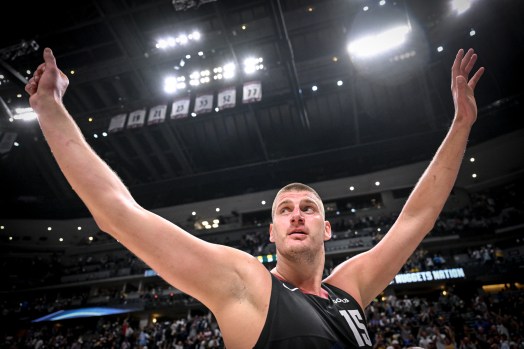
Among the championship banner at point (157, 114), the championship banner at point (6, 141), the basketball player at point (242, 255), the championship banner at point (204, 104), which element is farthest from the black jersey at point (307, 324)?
the championship banner at point (6, 141)

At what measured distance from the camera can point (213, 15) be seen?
17.5 m

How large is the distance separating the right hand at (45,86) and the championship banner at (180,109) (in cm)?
1654

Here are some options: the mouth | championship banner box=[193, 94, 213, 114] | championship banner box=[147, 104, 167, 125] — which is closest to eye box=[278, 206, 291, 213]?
the mouth

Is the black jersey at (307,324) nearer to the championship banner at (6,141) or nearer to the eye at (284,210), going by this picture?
the eye at (284,210)

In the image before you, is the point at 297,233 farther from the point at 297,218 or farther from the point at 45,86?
the point at 45,86

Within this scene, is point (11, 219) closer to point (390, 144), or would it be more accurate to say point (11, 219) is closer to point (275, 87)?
point (275, 87)

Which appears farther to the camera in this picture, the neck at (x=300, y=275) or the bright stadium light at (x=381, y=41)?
the bright stadium light at (x=381, y=41)

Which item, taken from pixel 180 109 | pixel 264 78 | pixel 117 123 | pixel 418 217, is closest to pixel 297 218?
pixel 418 217

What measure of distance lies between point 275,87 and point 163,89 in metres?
7.39

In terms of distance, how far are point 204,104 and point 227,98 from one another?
140 centimetres

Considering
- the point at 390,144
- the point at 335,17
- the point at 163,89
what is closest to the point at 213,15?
the point at 163,89

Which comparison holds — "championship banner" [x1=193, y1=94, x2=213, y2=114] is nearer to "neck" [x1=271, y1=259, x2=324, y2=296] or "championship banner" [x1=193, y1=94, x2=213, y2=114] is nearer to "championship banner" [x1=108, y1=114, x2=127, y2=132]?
"championship banner" [x1=108, y1=114, x2=127, y2=132]

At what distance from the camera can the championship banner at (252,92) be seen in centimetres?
1614

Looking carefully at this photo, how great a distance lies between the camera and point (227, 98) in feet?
54.4
